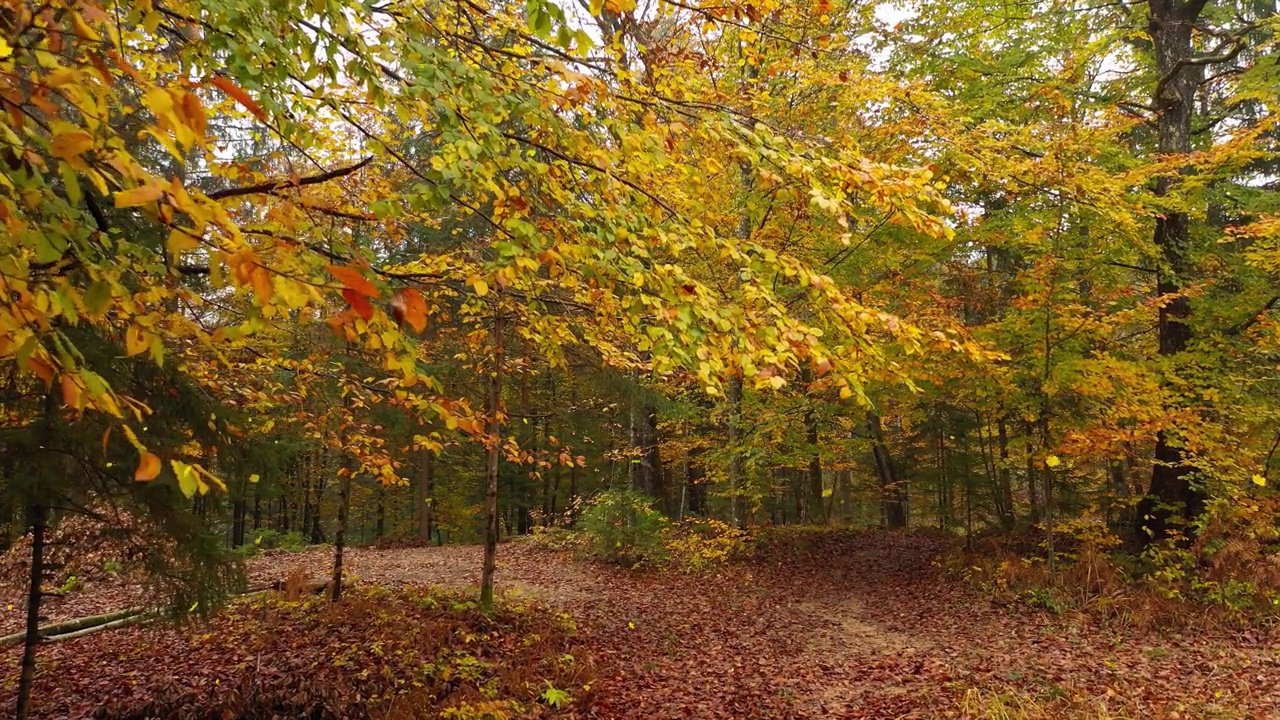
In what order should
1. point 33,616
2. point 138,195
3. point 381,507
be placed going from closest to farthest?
point 138,195 < point 33,616 < point 381,507

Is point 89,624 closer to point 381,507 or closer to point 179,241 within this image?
point 179,241

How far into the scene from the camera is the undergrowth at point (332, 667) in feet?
18.4

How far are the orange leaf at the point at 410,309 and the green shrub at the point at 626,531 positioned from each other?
11.6 metres

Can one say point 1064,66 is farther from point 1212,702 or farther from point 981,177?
point 1212,702

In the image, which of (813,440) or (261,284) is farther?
(813,440)

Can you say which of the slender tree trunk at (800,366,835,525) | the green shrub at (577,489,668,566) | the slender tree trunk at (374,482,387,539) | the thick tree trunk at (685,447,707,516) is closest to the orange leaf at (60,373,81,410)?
the slender tree trunk at (800,366,835,525)

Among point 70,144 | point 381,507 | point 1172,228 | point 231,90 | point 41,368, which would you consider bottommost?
point 381,507

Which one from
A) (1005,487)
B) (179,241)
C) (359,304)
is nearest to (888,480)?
(1005,487)

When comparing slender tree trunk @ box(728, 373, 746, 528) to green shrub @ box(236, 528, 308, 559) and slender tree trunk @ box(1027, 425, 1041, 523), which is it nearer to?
slender tree trunk @ box(1027, 425, 1041, 523)

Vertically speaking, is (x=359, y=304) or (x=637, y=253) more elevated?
(x=637, y=253)

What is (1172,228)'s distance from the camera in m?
10.3

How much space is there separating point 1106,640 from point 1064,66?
814 centimetres

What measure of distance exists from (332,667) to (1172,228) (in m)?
12.8

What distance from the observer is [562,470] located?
27.5 meters
